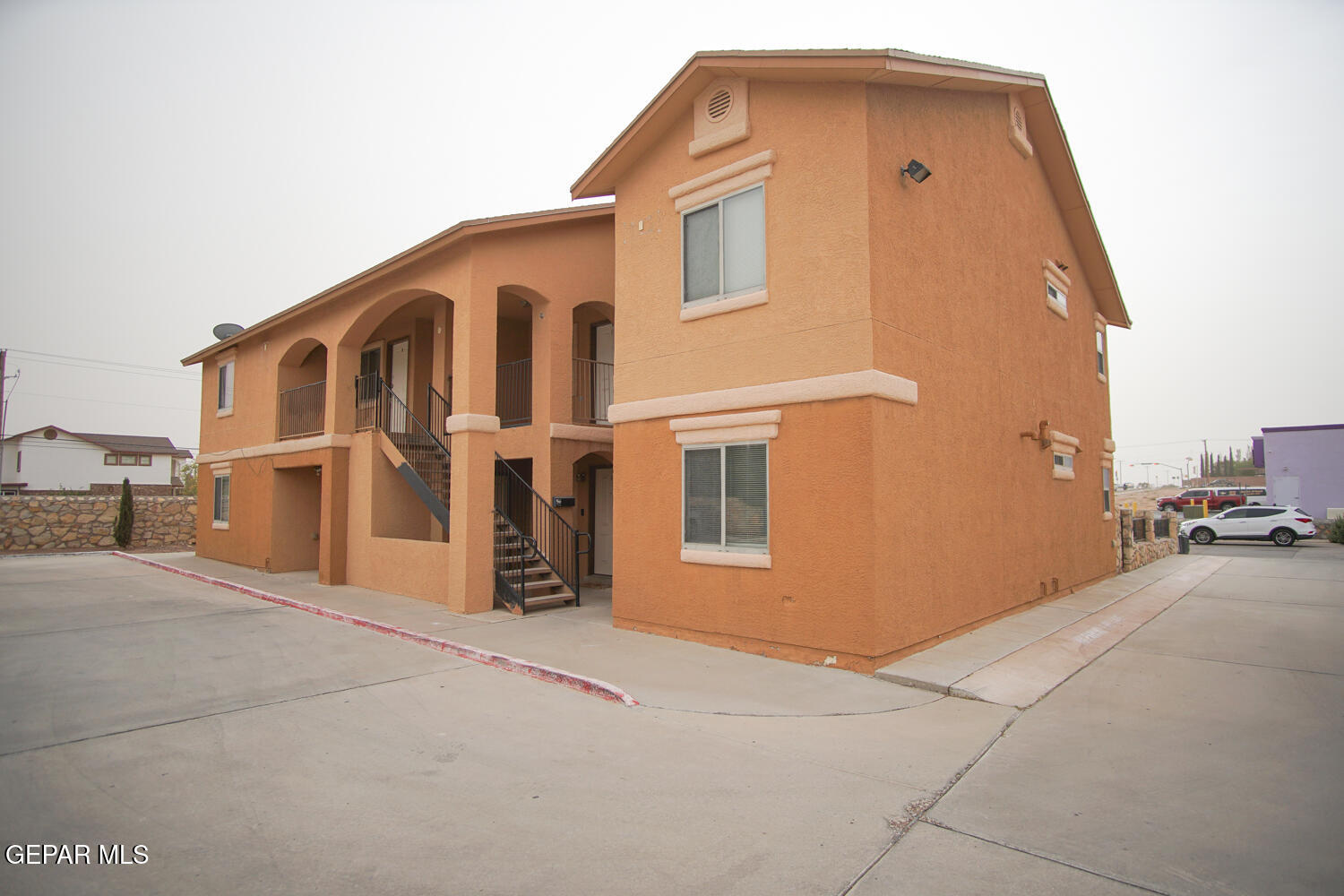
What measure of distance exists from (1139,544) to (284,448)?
21.2m

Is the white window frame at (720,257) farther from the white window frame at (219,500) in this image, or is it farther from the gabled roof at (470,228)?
the white window frame at (219,500)

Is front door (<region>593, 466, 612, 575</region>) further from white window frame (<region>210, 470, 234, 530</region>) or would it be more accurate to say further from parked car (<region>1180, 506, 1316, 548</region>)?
parked car (<region>1180, 506, 1316, 548</region>)

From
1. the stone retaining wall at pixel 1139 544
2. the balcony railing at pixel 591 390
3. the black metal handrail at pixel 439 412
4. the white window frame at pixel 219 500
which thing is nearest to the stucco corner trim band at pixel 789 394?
the balcony railing at pixel 591 390

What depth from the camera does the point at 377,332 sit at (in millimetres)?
17891

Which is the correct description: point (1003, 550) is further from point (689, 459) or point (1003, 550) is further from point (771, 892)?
point (771, 892)

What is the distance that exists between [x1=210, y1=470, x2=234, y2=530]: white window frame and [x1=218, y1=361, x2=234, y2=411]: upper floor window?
185cm

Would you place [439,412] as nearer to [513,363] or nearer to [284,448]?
[513,363]

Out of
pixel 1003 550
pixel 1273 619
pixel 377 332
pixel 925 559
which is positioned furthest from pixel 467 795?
pixel 377 332

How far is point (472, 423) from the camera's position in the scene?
10.9 m

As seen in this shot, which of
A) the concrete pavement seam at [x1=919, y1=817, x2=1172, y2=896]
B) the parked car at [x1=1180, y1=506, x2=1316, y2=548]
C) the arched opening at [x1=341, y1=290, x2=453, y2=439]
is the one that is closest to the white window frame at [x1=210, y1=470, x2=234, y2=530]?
the arched opening at [x1=341, y1=290, x2=453, y2=439]

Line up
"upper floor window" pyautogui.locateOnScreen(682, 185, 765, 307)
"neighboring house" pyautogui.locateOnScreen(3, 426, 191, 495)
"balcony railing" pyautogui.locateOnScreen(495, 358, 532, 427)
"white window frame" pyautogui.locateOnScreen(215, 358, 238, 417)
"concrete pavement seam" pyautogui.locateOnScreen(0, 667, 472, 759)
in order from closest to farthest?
"concrete pavement seam" pyautogui.locateOnScreen(0, 667, 472, 759)
"upper floor window" pyautogui.locateOnScreen(682, 185, 765, 307)
"balcony railing" pyautogui.locateOnScreen(495, 358, 532, 427)
"white window frame" pyautogui.locateOnScreen(215, 358, 238, 417)
"neighboring house" pyautogui.locateOnScreen(3, 426, 191, 495)

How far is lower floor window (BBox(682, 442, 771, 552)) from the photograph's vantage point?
8125 millimetres

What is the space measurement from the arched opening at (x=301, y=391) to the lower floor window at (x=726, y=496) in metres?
Result: 10.6

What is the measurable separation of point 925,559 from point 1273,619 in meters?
6.50
